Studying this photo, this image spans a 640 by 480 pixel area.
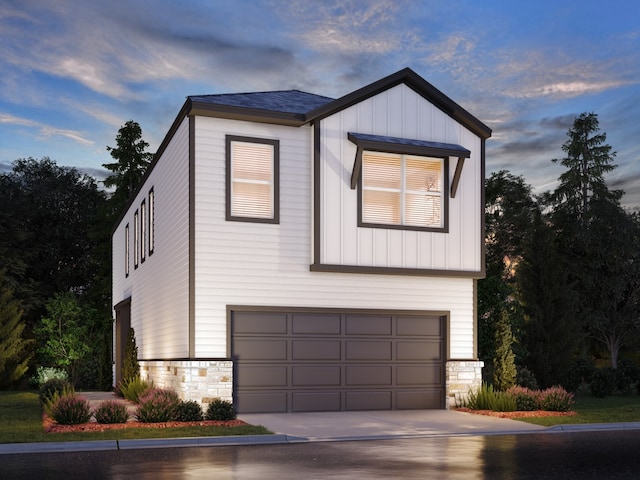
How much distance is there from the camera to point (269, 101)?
71.2ft

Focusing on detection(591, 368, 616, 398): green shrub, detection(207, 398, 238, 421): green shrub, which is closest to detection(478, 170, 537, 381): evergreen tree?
detection(591, 368, 616, 398): green shrub

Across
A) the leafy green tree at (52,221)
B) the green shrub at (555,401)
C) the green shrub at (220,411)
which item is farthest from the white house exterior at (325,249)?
the leafy green tree at (52,221)

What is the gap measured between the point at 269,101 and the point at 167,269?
17.7ft

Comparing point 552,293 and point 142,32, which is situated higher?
point 142,32

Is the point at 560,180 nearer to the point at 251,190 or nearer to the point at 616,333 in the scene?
the point at 616,333

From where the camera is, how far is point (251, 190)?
20234 millimetres

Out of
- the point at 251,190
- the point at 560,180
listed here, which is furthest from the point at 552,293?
the point at 560,180

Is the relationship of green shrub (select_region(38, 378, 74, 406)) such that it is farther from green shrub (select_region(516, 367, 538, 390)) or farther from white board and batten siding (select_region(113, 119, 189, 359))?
green shrub (select_region(516, 367, 538, 390))

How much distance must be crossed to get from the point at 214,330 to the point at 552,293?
1869cm

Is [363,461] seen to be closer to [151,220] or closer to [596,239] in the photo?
[151,220]

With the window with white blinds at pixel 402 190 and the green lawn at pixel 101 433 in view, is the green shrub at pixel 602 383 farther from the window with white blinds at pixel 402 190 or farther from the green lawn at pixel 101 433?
the green lawn at pixel 101 433

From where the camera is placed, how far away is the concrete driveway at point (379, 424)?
52.6 ft

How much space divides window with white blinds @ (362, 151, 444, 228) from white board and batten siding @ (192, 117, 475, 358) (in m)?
0.69

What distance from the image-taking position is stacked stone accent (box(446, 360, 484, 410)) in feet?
71.9
